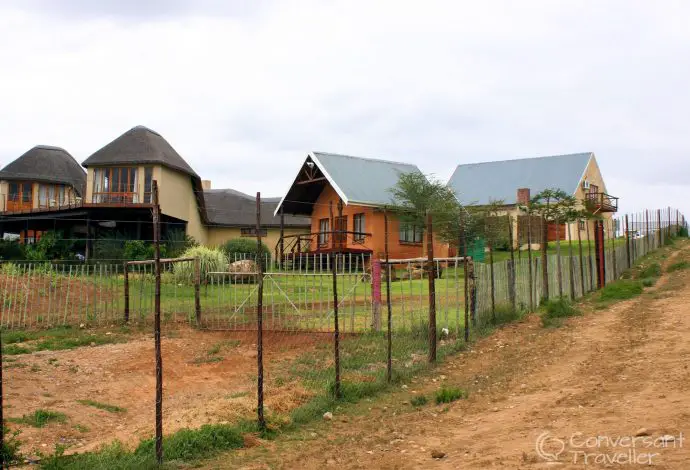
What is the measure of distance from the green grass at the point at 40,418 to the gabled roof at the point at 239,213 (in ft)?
92.8

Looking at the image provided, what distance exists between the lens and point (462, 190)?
3872 centimetres

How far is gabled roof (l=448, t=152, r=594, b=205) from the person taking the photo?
36500 millimetres

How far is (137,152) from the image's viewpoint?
3195 cm

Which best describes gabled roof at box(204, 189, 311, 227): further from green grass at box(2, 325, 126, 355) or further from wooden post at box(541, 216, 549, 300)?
green grass at box(2, 325, 126, 355)

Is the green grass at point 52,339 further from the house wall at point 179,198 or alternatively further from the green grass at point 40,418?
the house wall at point 179,198

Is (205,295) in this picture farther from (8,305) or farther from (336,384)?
(336,384)

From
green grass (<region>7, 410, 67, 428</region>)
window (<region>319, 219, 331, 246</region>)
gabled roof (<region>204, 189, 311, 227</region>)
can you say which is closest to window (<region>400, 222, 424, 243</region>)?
window (<region>319, 219, 331, 246</region>)

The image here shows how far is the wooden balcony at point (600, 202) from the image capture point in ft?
120

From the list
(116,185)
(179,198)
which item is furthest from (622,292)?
(116,185)

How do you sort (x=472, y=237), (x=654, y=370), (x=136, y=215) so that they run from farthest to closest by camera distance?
(x=136, y=215) → (x=472, y=237) → (x=654, y=370)

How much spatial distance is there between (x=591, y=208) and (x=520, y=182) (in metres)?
4.06

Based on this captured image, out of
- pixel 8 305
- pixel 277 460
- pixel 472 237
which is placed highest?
pixel 472 237

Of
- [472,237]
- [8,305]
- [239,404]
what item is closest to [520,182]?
[472,237]

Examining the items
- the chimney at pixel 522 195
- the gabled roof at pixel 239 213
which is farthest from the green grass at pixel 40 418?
the chimney at pixel 522 195
